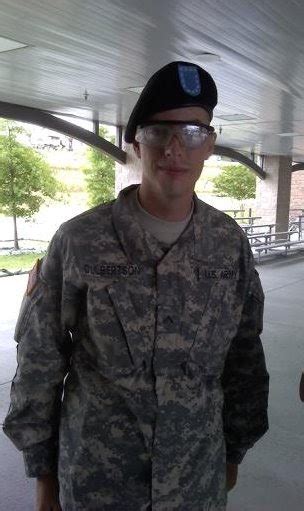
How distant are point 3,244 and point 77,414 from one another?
1337cm

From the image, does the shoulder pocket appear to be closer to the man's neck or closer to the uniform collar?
the uniform collar

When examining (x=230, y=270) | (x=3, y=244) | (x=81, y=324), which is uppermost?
(x=230, y=270)

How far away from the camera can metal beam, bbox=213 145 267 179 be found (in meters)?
13.7

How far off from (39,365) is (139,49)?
14.8 ft

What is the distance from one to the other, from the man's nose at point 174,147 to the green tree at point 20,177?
10.9 m

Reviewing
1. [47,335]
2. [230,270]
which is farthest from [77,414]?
[230,270]

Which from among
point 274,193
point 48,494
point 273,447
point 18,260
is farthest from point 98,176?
point 48,494

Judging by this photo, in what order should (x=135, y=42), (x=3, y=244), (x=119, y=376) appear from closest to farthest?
(x=119, y=376) → (x=135, y=42) → (x=3, y=244)

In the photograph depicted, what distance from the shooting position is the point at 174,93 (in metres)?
1.21

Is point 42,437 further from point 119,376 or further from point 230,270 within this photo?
point 230,270

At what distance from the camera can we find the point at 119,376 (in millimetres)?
1179

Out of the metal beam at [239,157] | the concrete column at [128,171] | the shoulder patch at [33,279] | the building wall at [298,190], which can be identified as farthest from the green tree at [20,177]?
the building wall at [298,190]

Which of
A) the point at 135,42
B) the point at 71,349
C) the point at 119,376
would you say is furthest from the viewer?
the point at 135,42

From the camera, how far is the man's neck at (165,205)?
125 centimetres
